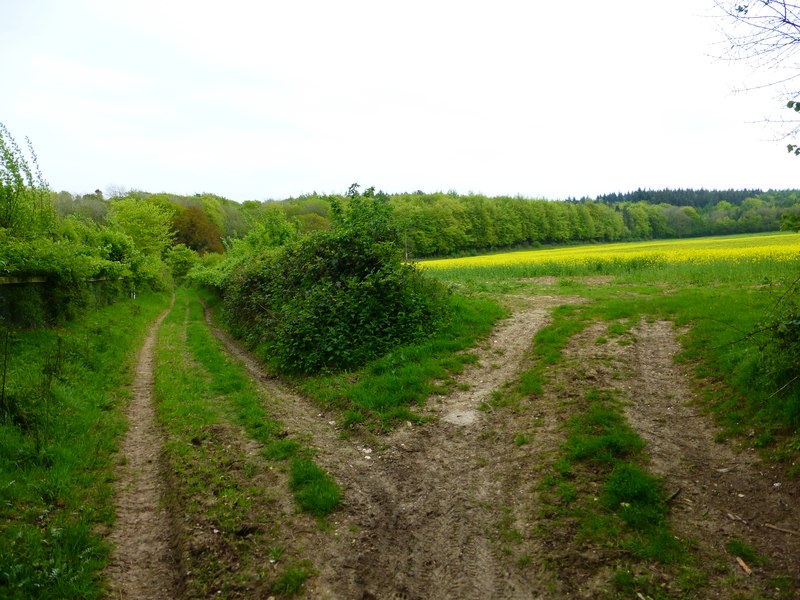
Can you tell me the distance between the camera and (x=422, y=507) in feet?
16.1

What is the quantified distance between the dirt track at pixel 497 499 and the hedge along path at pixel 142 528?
23 centimetres

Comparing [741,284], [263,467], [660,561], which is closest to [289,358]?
[263,467]

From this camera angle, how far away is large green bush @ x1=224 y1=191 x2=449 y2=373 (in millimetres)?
10242

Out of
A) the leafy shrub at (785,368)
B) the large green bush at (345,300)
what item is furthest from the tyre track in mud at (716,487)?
the large green bush at (345,300)

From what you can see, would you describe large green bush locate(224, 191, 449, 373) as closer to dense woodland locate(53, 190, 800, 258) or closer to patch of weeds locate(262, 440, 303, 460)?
patch of weeds locate(262, 440, 303, 460)

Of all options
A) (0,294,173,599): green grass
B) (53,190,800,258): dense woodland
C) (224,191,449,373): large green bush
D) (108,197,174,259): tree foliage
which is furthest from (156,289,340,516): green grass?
(53,190,800,258): dense woodland

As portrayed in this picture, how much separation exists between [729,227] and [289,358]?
10846cm

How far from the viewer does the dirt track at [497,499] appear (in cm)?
373

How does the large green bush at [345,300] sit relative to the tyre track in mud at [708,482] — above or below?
above

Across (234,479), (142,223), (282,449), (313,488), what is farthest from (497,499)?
(142,223)

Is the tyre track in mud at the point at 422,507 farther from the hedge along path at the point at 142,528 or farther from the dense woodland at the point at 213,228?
the dense woodland at the point at 213,228

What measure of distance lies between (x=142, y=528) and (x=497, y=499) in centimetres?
378

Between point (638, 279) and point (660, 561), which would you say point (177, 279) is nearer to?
point (638, 279)

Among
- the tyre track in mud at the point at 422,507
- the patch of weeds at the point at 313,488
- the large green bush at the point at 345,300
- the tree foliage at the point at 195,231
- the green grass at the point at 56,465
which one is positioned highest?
the tree foliage at the point at 195,231
